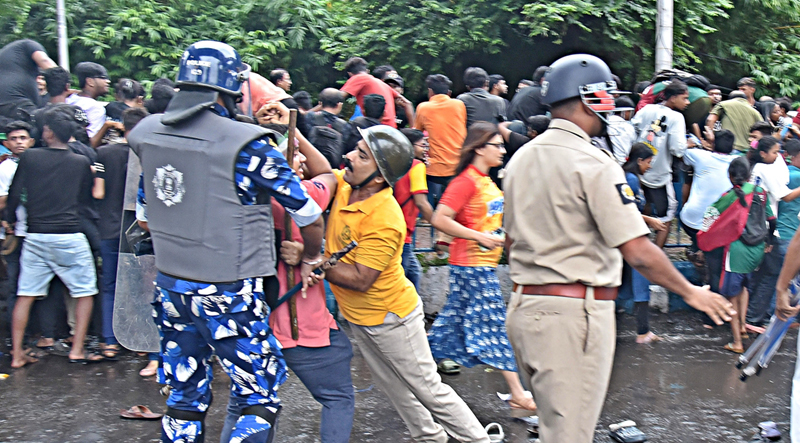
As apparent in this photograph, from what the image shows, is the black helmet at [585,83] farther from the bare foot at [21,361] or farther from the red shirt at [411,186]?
the bare foot at [21,361]

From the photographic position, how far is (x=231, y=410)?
12.2ft

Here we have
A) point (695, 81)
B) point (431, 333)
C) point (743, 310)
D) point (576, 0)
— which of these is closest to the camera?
point (431, 333)

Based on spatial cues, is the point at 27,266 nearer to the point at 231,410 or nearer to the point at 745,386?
the point at 231,410

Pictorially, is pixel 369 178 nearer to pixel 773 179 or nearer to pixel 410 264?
pixel 410 264

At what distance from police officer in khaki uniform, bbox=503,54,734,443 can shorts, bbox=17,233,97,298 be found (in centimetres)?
403

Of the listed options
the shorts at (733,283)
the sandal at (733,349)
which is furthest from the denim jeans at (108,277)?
the shorts at (733,283)

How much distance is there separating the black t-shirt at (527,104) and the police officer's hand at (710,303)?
5384 mm

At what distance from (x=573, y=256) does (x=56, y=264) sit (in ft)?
14.5

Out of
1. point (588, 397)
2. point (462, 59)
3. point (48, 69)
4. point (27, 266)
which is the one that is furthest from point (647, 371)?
point (462, 59)

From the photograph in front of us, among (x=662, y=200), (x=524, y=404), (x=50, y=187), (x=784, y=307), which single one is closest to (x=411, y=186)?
(x=524, y=404)

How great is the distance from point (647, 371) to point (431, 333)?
6.07ft

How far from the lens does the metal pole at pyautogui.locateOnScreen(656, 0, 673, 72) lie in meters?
10.3

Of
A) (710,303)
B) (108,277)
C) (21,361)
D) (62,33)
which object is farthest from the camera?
(62,33)

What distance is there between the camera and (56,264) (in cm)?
611
